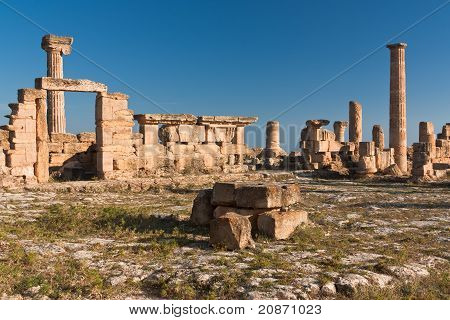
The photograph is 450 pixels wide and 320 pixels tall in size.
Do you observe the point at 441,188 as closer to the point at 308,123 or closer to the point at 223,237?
the point at 308,123

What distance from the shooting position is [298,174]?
2209cm

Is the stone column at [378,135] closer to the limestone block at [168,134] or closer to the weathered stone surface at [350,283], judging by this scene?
the limestone block at [168,134]

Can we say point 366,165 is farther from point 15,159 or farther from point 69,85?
point 15,159

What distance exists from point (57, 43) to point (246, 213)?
1651 cm

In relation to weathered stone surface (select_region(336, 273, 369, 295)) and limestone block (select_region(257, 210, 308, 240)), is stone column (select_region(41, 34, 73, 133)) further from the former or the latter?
weathered stone surface (select_region(336, 273, 369, 295))

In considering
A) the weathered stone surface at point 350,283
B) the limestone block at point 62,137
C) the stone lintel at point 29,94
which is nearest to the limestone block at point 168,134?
the limestone block at point 62,137

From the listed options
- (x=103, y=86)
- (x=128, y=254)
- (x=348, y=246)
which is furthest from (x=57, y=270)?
(x=103, y=86)

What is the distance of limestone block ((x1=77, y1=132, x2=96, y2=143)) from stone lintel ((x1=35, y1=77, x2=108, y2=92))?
235 centimetres

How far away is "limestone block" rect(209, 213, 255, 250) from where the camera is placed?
7332 millimetres

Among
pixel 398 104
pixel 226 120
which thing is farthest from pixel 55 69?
pixel 398 104

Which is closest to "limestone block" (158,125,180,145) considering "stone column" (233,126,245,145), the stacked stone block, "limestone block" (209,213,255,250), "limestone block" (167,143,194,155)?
"limestone block" (167,143,194,155)

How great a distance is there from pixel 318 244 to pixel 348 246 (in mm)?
502
